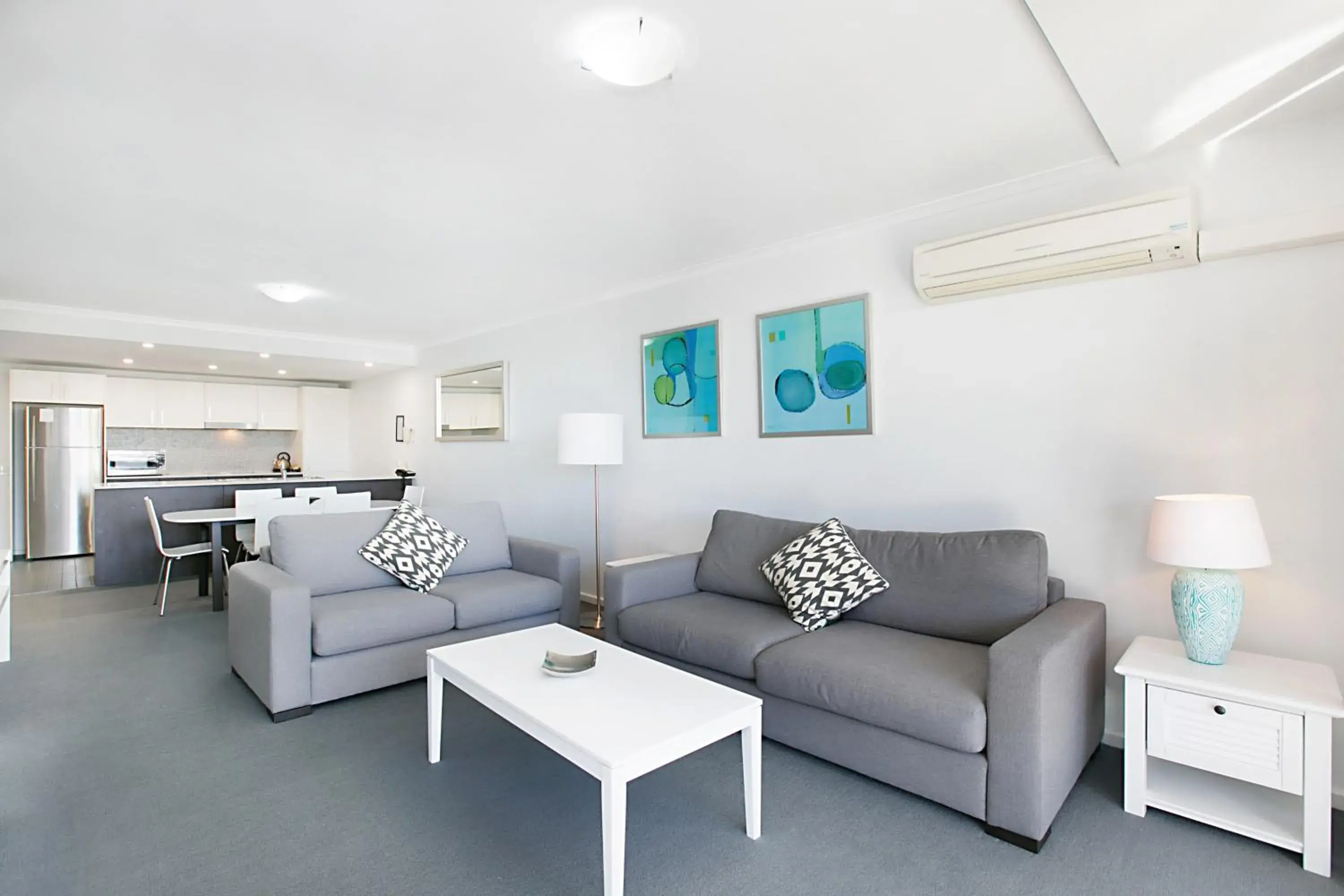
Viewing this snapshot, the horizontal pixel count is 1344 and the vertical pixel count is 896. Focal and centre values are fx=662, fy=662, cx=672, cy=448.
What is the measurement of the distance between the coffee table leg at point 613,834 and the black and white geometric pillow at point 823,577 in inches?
54.4

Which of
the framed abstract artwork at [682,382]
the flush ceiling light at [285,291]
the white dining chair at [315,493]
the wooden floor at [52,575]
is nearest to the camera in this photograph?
the framed abstract artwork at [682,382]

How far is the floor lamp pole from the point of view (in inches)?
174

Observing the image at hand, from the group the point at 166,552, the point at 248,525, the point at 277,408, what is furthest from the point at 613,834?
the point at 277,408

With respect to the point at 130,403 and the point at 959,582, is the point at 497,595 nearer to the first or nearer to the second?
the point at 959,582

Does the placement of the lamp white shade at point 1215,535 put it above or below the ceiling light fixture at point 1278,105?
below

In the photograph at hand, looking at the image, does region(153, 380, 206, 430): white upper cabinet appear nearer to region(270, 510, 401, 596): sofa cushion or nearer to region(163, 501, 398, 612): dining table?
region(163, 501, 398, 612): dining table

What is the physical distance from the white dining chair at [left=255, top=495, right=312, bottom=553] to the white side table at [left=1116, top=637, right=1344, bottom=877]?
5119 millimetres

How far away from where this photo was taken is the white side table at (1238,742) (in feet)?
6.22

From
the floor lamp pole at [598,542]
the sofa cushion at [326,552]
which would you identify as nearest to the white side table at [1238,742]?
the floor lamp pole at [598,542]

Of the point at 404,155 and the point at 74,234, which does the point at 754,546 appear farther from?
the point at 74,234

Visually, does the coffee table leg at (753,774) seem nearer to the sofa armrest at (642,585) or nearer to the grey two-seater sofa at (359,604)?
the sofa armrest at (642,585)

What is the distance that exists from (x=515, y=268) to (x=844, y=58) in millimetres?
2831

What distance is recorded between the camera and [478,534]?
422 centimetres

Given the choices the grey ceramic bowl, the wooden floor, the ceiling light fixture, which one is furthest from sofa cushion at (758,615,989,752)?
the wooden floor
